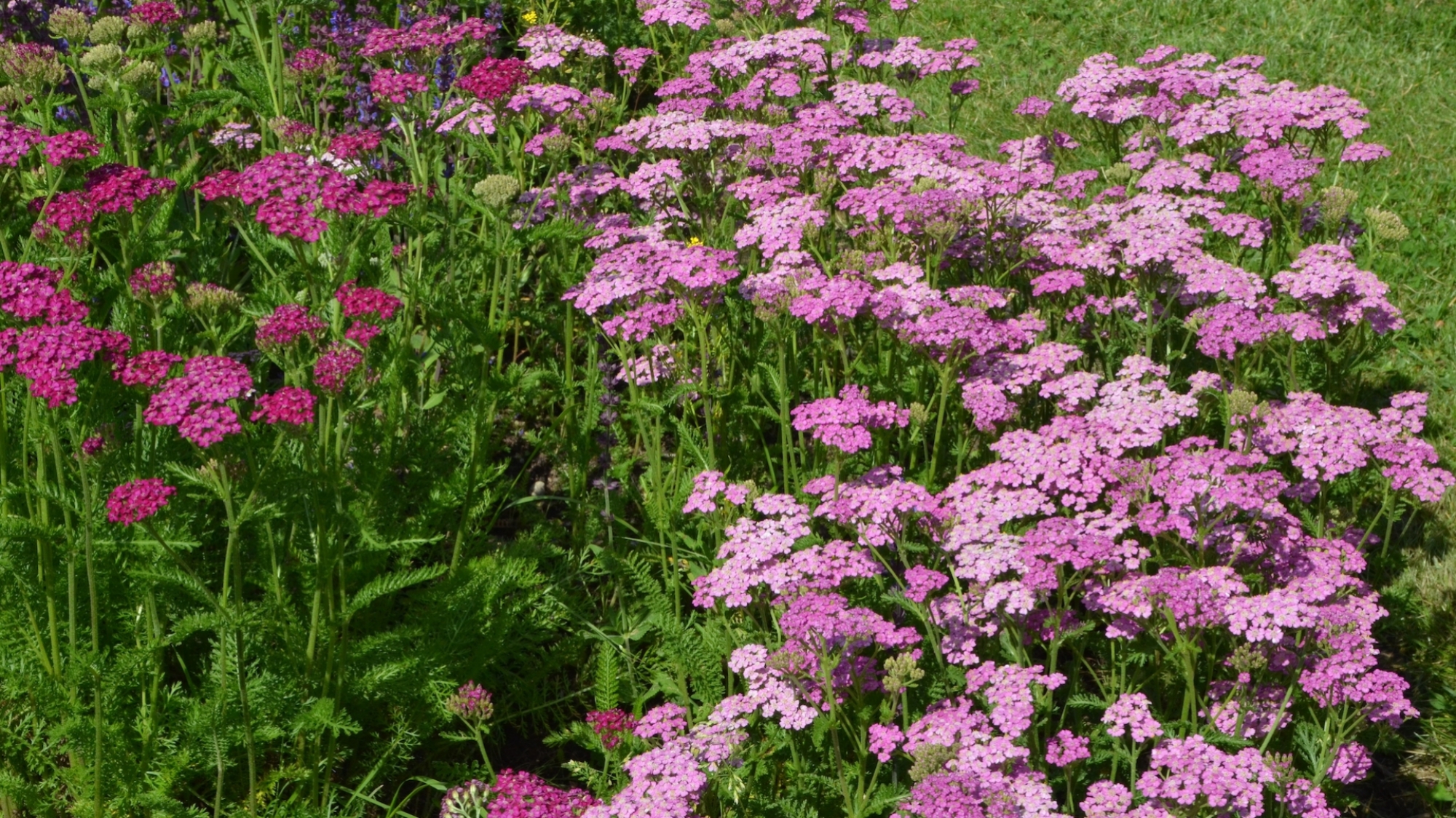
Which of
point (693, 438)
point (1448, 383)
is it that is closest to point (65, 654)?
point (693, 438)

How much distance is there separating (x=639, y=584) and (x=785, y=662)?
89 cm

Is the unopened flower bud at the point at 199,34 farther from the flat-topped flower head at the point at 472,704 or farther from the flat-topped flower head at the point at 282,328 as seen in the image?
the flat-topped flower head at the point at 472,704

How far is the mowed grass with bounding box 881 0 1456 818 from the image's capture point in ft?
13.0

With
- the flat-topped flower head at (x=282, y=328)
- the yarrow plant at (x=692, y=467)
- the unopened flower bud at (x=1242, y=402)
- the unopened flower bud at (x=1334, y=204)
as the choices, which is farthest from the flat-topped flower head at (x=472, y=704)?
the unopened flower bud at (x=1334, y=204)

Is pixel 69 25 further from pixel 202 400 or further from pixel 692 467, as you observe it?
pixel 692 467

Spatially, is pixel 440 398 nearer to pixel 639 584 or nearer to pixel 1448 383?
pixel 639 584

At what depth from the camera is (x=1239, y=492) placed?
3234 mm

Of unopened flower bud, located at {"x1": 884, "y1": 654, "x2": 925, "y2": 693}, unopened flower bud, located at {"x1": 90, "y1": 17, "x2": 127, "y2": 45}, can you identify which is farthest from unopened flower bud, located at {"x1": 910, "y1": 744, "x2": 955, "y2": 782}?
unopened flower bud, located at {"x1": 90, "y1": 17, "x2": 127, "y2": 45}

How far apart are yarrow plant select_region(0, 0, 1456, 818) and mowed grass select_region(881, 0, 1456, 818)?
0.11 metres

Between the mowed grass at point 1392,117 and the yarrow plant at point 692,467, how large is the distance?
108 mm

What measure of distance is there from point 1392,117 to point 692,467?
4.63 m

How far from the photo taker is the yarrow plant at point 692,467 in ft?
10.1

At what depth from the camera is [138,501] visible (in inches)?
110

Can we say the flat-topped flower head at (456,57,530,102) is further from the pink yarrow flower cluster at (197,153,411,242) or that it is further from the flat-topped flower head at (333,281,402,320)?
the flat-topped flower head at (333,281,402,320)
